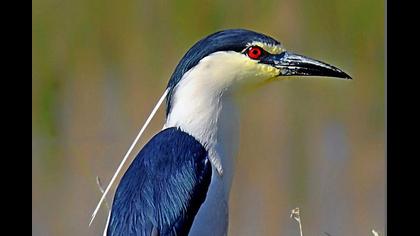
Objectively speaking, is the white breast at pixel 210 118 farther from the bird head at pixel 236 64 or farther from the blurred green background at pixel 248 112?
the blurred green background at pixel 248 112

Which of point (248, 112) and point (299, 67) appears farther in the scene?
point (248, 112)

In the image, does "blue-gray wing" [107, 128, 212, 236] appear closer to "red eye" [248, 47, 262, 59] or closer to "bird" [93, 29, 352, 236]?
"bird" [93, 29, 352, 236]

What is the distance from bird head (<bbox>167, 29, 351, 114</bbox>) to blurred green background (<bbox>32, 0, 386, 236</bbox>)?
0.43 metres

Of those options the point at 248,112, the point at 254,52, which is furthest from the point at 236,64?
the point at 248,112

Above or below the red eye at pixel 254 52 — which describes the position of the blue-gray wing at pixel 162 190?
below

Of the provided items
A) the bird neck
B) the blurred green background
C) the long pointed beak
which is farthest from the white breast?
the blurred green background

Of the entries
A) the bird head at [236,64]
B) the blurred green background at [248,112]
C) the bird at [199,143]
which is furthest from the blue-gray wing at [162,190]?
the blurred green background at [248,112]

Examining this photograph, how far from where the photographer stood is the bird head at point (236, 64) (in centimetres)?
279

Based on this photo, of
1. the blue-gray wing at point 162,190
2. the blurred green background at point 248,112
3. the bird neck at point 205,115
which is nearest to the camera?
the blue-gray wing at point 162,190

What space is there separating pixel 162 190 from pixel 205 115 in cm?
18

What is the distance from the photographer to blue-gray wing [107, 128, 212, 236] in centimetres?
270

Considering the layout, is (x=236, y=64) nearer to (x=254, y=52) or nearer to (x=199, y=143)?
(x=254, y=52)

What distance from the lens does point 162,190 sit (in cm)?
272

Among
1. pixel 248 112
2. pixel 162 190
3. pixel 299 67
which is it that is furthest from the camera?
pixel 248 112
